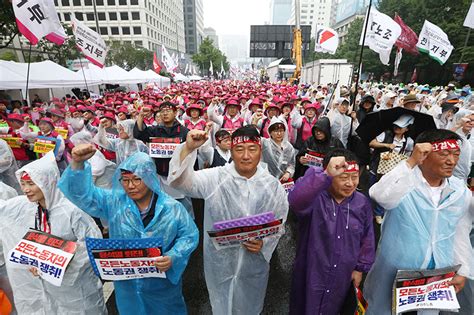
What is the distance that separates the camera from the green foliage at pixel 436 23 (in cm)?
2425

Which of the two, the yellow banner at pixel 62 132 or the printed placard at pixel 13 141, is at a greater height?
the yellow banner at pixel 62 132

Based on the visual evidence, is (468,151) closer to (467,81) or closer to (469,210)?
(469,210)

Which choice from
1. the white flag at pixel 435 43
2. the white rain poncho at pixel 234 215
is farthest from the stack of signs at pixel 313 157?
the white flag at pixel 435 43

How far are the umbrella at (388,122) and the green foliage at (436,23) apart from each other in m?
23.0

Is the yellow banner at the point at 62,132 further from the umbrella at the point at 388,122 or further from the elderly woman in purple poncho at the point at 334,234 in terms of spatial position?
the umbrella at the point at 388,122

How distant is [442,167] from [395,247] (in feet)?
2.19

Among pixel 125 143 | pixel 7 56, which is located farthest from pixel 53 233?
pixel 7 56

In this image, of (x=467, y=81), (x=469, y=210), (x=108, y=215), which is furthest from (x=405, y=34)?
(x=467, y=81)

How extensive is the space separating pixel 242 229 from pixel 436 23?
113ft

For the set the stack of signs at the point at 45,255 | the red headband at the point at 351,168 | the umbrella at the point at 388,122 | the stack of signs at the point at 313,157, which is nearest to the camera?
the stack of signs at the point at 45,255

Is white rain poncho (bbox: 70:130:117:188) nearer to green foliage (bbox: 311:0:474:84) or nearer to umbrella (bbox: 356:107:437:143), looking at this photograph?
umbrella (bbox: 356:107:437:143)

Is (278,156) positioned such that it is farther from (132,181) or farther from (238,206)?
(132,181)

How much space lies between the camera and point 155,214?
1.92 meters

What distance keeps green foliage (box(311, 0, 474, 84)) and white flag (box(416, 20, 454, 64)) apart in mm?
15429
